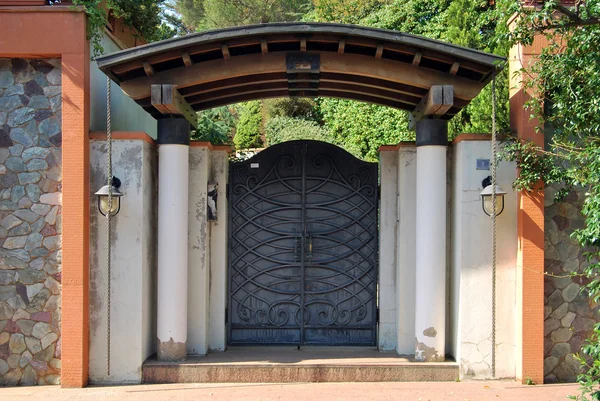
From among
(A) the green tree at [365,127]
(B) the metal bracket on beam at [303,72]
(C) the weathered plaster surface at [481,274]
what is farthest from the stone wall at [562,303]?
(A) the green tree at [365,127]

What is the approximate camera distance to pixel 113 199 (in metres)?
7.36

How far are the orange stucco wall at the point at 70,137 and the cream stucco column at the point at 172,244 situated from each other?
84 centimetres

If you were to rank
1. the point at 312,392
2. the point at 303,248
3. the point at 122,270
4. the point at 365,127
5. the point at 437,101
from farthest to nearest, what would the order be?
the point at 365,127
the point at 303,248
the point at 122,270
the point at 437,101
the point at 312,392

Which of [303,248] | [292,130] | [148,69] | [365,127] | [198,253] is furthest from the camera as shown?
[292,130]

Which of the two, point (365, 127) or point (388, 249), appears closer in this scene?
point (388, 249)

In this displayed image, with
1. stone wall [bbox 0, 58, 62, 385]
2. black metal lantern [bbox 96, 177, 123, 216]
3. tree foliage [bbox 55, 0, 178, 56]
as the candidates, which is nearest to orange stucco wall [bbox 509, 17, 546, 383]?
black metal lantern [bbox 96, 177, 123, 216]

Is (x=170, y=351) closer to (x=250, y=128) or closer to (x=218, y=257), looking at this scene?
(x=218, y=257)

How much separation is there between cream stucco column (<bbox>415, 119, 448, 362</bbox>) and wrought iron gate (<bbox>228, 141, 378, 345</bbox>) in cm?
105

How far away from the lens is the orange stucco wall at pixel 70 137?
23.7 feet

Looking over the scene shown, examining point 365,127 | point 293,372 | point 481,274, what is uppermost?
point 365,127

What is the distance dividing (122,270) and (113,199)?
80 centimetres

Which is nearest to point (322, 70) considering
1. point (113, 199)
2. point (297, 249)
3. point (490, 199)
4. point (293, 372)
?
point (490, 199)

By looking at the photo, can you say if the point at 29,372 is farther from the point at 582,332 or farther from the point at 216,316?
the point at 582,332

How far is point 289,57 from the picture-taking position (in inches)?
294
